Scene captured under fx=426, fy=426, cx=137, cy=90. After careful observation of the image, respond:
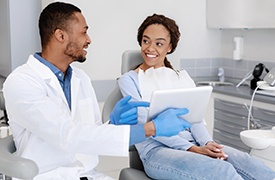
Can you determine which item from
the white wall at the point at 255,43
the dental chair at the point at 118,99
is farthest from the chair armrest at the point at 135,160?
the white wall at the point at 255,43

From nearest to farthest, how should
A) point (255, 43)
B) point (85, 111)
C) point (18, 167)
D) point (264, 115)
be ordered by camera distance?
point (18, 167) < point (85, 111) < point (264, 115) < point (255, 43)

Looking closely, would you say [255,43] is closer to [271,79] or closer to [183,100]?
[271,79]

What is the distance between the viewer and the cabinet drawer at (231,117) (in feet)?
10.8

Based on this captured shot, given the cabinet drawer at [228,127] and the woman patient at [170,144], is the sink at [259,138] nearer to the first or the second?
the woman patient at [170,144]

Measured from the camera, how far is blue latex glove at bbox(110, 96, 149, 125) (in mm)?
1655

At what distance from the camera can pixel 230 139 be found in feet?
11.3

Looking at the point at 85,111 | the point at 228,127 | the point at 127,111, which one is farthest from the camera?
the point at 228,127

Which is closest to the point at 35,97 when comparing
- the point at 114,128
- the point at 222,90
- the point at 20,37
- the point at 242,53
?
the point at 114,128

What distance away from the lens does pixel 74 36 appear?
5.73 ft

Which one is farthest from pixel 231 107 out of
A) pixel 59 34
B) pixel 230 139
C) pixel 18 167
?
pixel 18 167

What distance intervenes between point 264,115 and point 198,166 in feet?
4.85

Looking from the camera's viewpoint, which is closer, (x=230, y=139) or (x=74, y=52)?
(x=74, y=52)

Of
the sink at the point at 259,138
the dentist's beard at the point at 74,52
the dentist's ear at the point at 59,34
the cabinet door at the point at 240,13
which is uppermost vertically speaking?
the cabinet door at the point at 240,13

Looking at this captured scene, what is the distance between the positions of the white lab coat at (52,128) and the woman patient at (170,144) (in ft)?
0.99
